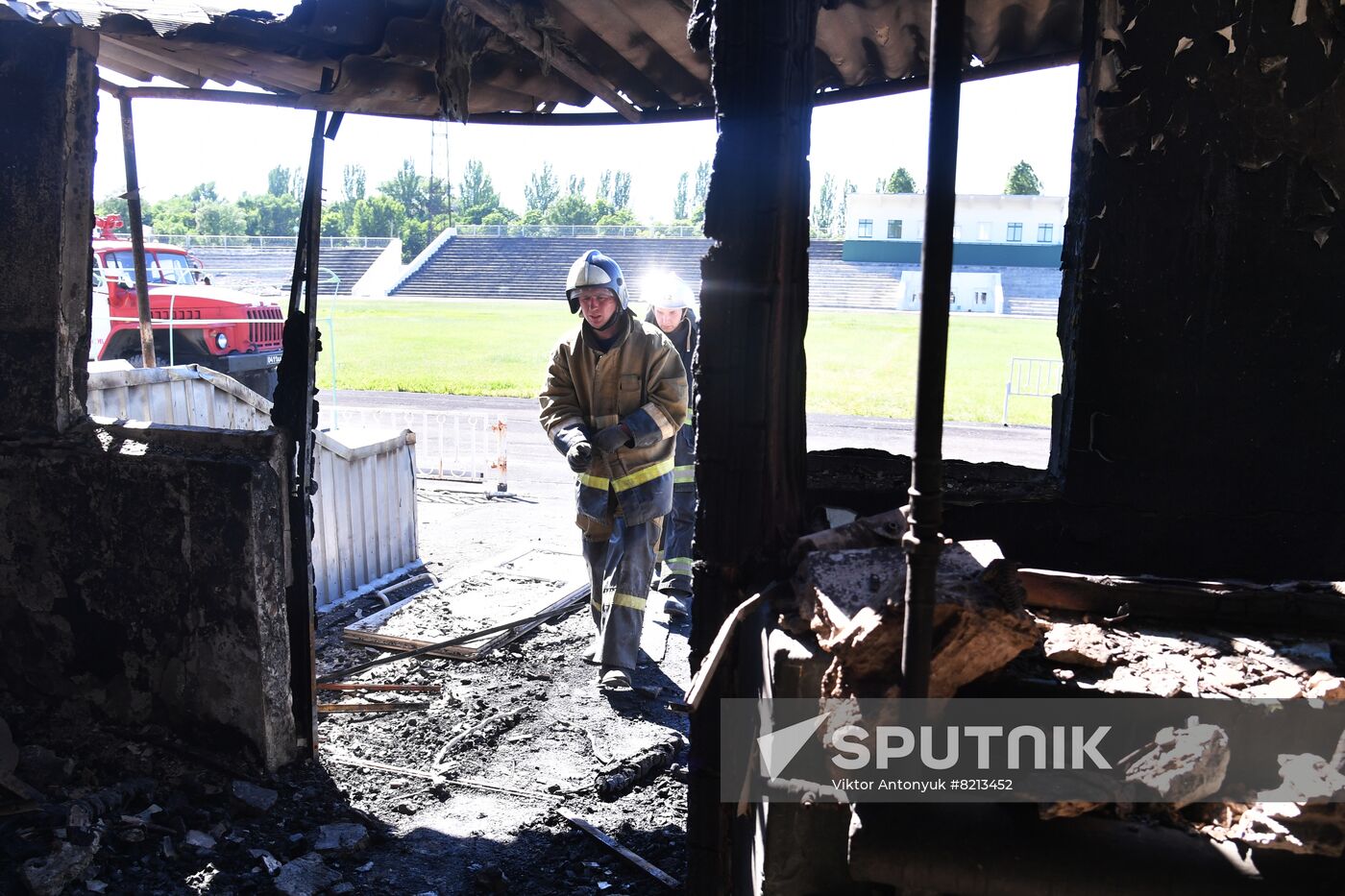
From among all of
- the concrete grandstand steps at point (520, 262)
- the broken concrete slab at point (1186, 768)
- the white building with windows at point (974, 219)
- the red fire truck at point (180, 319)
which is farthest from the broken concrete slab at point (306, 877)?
the white building with windows at point (974, 219)

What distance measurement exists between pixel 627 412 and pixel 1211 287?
308cm

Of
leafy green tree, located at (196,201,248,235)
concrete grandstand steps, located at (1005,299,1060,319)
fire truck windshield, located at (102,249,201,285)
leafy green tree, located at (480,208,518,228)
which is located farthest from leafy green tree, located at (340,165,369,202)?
fire truck windshield, located at (102,249,201,285)

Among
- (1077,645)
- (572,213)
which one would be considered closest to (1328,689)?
(1077,645)

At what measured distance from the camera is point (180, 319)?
14.7 m

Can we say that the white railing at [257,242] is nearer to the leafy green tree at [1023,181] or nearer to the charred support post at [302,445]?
the leafy green tree at [1023,181]

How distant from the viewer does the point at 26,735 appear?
3943 mm

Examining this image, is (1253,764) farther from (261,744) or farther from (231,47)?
(231,47)

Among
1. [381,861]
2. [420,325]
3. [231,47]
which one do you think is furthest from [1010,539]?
[420,325]

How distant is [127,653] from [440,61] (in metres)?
2.73

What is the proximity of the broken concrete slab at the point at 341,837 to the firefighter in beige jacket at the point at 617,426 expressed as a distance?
1700 mm

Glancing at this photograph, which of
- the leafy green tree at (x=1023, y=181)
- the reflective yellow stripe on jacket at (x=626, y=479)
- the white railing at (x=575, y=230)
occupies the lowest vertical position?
the reflective yellow stripe on jacket at (x=626, y=479)

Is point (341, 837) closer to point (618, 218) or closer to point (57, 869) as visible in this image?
point (57, 869)

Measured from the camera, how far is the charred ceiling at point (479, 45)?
370 cm

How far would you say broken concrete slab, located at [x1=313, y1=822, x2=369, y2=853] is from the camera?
11.4 feet
